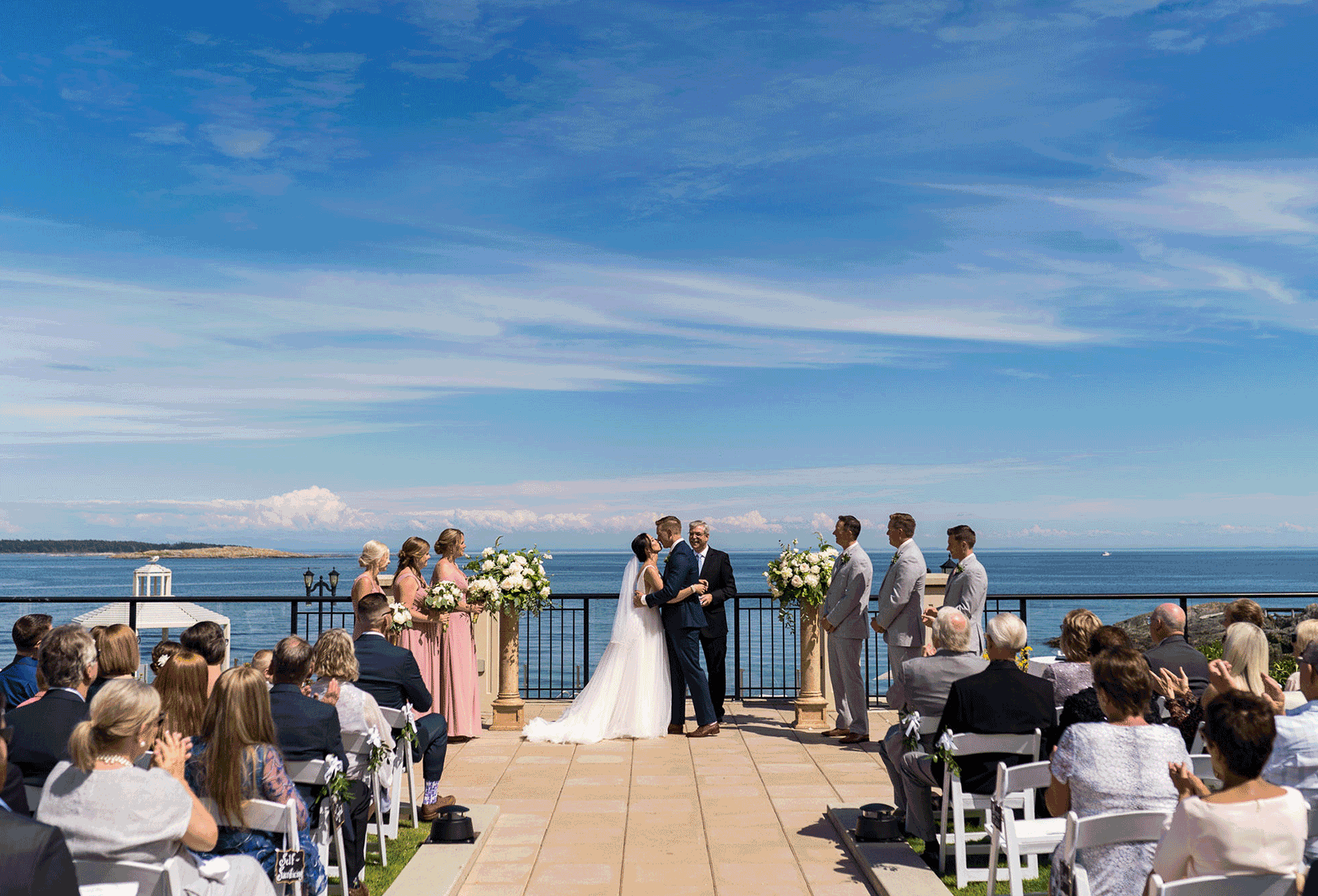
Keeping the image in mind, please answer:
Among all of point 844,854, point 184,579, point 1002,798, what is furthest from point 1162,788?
point 184,579

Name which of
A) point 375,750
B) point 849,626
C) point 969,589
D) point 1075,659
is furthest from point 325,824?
point 849,626

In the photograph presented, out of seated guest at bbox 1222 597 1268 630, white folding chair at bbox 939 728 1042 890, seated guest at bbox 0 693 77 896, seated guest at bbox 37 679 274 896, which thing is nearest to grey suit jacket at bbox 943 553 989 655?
seated guest at bbox 1222 597 1268 630

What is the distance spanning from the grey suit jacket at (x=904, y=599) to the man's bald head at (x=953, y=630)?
263 centimetres

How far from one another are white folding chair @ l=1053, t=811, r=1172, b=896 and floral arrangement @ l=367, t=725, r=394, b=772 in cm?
326

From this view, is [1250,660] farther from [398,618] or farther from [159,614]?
[159,614]

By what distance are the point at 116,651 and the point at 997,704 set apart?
14.1 feet

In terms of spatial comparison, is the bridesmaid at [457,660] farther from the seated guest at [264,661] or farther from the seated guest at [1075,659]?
the seated guest at [1075,659]

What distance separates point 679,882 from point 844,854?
3.47ft

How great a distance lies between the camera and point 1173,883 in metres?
3.03

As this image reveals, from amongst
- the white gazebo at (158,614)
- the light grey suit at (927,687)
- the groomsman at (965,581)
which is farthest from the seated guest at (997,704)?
the white gazebo at (158,614)

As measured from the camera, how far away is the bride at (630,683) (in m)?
9.45

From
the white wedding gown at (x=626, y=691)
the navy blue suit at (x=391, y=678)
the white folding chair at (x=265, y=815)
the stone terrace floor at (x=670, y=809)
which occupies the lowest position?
the stone terrace floor at (x=670, y=809)

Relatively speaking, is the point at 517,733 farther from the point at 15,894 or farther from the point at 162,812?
the point at 15,894

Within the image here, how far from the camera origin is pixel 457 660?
926 cm
